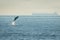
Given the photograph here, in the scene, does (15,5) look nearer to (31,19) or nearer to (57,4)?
(31,19)

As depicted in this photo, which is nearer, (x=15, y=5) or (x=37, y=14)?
(x=15, y=5)

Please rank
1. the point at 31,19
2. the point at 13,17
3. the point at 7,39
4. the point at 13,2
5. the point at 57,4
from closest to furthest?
the point at 7,39 → the point at 57,4 → the point at 13,2 → the point at 13,17 → the point at 31,19

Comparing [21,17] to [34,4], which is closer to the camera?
[34,4]

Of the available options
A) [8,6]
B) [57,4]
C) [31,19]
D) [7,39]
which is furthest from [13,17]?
[7,39]

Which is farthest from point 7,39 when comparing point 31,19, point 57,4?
point 31,19

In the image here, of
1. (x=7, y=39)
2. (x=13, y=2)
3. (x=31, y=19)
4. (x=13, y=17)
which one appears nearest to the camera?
(x=7, y=39)

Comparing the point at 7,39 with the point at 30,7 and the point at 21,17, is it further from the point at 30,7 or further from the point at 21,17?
the point at 21,17

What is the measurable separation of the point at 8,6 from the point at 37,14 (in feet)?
3.00

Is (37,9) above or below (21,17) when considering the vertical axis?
above

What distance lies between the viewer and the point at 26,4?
338 cm

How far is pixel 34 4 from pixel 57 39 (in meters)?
1.57

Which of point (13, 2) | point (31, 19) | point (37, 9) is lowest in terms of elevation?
point (31, 19)

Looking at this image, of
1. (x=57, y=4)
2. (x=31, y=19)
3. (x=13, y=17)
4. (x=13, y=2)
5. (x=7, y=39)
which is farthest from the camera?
(x=31, y=19)

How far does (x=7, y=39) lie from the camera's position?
6.71ft
